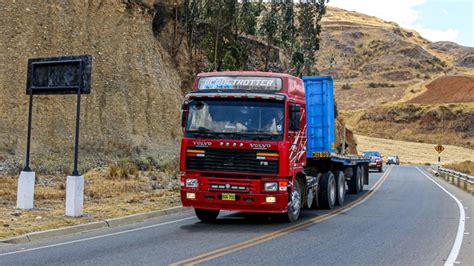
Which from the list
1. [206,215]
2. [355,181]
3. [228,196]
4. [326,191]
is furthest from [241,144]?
[355,181]

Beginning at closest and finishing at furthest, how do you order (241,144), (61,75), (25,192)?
(241,144) < (25,192) < (61,75)

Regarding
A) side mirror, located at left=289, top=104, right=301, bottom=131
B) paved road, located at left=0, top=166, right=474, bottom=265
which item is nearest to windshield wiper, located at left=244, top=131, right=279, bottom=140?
side mirror, located at left=289, top=104, right=301, bottom=131

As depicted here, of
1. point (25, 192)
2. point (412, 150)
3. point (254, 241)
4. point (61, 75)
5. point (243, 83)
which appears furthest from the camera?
point (412, 150)

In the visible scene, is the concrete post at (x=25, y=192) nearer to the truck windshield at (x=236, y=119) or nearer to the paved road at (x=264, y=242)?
the paved road at (x=264, y=242)

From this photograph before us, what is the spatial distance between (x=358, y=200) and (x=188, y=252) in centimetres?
1351

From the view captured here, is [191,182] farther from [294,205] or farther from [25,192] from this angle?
[25,192]

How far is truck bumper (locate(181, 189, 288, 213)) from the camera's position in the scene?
46.1ft

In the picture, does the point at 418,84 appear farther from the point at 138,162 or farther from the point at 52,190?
the point at 52,190

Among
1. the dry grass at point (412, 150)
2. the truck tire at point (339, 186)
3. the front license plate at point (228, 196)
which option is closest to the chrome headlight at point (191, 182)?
the front license plate at point (228, 196)

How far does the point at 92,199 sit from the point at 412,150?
87742 mm

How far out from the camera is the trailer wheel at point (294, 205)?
49.7 ft

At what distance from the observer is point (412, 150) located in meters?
100

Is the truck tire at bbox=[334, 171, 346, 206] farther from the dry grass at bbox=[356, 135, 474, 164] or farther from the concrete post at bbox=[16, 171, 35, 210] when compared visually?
the dry grass at bbox=[356, 135, 474, 164]

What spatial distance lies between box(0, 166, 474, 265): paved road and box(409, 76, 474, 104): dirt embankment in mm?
110449
